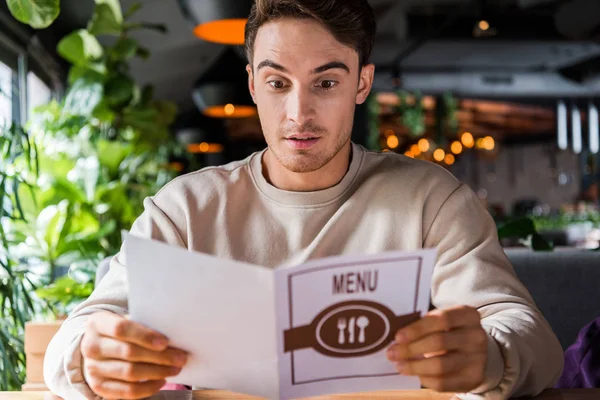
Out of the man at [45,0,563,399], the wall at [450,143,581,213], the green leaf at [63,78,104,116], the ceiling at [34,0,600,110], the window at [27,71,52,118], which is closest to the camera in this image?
the man at [45,0,563,399]

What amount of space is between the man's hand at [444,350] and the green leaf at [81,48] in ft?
11.7

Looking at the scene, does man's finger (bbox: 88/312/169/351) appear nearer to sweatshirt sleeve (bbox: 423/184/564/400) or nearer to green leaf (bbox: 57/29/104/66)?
sweatshirt sleeve (bbox: 423/184/564/400)

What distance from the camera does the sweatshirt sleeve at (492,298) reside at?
44.3 inches

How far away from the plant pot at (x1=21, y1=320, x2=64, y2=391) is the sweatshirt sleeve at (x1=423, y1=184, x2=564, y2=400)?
3.34ft

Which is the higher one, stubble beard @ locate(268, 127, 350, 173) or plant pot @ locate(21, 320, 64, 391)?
stubble beard @ locate(268, 127, 350, 173)

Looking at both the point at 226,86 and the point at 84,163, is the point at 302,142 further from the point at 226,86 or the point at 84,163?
the point at 226,86

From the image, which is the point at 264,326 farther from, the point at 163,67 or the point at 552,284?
the point at 163,67

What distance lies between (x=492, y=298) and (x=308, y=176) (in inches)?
19.5

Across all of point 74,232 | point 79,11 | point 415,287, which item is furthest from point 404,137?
point 415,287

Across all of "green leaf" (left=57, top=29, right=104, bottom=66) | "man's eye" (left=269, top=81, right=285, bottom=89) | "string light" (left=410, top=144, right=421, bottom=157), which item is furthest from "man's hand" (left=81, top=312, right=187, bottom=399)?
"string light" (left=410, top=144, right=421, bottom=157)

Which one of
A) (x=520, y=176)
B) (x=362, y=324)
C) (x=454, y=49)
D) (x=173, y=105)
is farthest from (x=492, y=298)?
(x=520, y=176)

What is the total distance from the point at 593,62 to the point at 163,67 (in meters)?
6.60

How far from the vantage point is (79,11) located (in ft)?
20.9

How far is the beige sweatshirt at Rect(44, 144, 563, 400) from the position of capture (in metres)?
1.38
